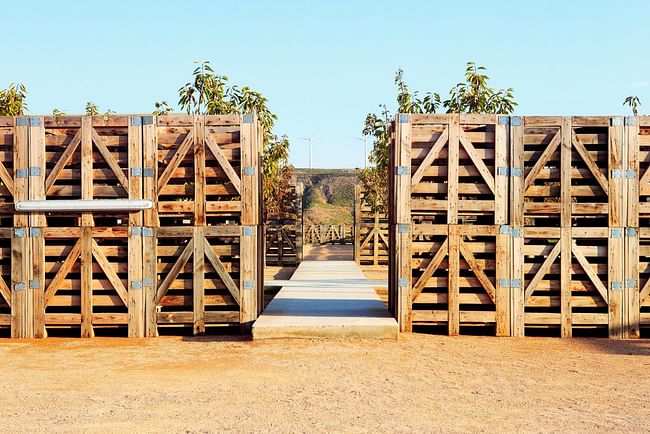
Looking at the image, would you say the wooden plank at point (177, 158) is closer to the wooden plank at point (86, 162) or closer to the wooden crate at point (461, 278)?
the wooden plank at point (86, 162)

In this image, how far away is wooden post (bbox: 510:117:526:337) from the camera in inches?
429

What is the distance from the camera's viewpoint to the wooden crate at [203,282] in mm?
10938

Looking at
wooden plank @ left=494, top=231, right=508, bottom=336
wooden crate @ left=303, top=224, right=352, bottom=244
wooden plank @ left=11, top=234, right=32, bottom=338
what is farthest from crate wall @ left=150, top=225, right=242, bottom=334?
wooden crate @ left=303, top=224, right=352, bottom=244

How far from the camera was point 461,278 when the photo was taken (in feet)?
36.1

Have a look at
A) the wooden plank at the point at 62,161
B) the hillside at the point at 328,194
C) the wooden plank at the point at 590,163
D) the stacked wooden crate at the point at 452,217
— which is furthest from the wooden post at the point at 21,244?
the hillside at the point at 328,194

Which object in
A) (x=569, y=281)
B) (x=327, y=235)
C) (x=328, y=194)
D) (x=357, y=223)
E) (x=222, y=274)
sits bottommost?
(x=327, y=235)

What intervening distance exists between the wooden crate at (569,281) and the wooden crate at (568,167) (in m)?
0.26

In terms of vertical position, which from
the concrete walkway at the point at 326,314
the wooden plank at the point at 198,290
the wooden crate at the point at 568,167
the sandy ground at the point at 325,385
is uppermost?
the wooden crate at the point at 568,167

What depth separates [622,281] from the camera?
1096 cm

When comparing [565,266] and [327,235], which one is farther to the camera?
[327,235]

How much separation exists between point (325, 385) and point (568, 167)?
550cm

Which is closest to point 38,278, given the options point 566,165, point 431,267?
point 431,267

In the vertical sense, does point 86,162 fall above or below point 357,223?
above

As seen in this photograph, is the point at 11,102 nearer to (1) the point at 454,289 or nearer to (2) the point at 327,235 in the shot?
(1) the point at 454,289
